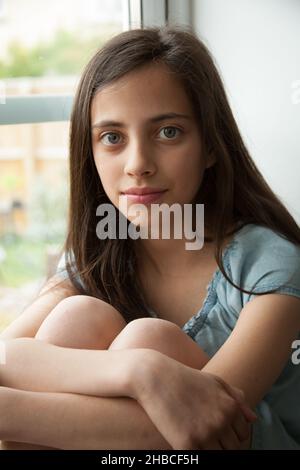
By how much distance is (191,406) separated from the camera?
0.81 meters

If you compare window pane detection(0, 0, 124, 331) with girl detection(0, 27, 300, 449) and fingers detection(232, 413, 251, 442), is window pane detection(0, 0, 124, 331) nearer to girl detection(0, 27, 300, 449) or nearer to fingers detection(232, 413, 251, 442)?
girl detection(0, 27, 300, 449)

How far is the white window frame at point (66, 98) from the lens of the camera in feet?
4.31

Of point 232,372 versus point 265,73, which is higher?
point 265,73

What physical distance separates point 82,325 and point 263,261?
293 mm

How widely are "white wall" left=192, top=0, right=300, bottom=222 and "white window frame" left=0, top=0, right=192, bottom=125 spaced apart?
45mm

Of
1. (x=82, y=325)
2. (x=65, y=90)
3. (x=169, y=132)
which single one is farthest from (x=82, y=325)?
(x=65, y=90)

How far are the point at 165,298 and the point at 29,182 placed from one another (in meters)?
0.88

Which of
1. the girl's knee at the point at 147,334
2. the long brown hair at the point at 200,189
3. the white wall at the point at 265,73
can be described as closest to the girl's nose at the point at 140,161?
the long brown hair at the point at 200,189

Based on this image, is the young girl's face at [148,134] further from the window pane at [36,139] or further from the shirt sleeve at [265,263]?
the window pane at [36,139]

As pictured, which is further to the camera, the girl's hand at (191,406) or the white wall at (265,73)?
the white wall at (265,73)

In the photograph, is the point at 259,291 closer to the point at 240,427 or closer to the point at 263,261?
the point at 263,261

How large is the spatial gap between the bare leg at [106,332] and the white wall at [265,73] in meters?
0.57
